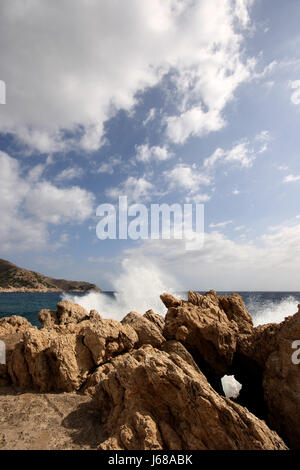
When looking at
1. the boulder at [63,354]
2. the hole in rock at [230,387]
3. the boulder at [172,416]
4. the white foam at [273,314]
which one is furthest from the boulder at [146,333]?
the white foam at [273,314]

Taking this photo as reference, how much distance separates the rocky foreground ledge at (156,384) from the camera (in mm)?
6520

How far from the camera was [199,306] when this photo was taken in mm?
→ 16297

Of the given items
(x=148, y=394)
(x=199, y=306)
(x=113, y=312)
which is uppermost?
(x=199, y=306)

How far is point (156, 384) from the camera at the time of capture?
7379 mm

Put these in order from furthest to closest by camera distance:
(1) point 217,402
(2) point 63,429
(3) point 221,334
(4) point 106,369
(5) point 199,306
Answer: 1. (5) point 199,306
2. (3) point 221,334
3. (4) point 106,369
4. (2) point 63,429
5. (1) point 217,402

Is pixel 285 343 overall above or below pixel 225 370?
above

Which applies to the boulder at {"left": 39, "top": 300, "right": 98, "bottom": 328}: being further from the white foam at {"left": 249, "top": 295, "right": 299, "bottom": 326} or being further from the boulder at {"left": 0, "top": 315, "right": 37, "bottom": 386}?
the white foam at {"left": 249, "top": 295, "right": 299, "bottom": 326}

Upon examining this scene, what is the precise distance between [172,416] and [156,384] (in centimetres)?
97

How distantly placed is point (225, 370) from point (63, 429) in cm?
965

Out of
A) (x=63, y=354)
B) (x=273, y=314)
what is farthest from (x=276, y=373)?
(x=273, y=314)

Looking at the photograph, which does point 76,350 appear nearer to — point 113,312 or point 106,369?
point 106,369

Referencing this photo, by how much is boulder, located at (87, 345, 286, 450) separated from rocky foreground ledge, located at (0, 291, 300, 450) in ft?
0.08

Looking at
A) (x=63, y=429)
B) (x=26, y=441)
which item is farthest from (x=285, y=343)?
(x=26, y=441)

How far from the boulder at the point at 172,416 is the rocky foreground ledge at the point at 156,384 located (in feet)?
0.08
